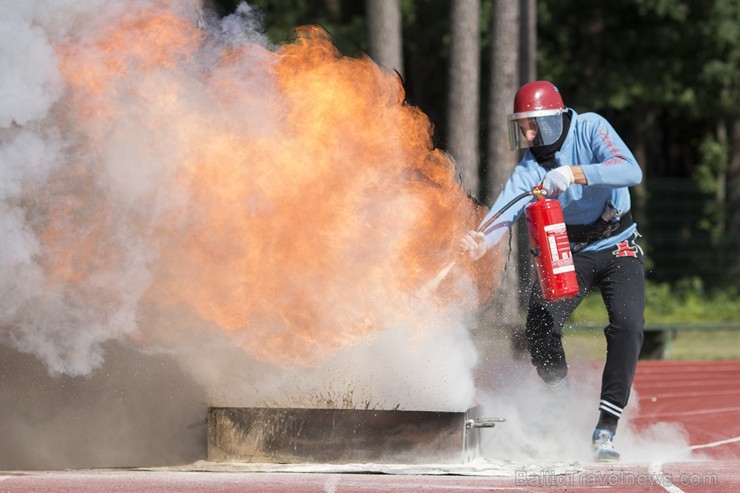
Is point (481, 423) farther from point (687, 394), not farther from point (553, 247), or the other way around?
Result: point (687, 394)

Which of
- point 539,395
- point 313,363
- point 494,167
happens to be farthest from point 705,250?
point 313,363

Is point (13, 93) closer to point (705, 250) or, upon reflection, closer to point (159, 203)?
point (159, 203)

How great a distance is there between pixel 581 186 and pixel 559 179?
0.56 metres

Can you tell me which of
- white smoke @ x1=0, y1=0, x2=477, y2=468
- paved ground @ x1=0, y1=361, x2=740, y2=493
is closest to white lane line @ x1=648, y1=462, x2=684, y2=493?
paved ground @ x1=0, y1=361, x2=740, y2=493

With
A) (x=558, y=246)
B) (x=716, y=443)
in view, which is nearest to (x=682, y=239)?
(x=716, y=443)

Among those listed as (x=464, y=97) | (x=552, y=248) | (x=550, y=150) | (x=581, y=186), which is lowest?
(x=552, y=248)

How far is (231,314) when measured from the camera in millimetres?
8664

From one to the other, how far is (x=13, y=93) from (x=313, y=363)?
2518mm

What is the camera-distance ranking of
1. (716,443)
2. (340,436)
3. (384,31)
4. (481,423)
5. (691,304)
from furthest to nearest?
(691,304) < (384,31) < (716,443) < (481,423) < (340,436)

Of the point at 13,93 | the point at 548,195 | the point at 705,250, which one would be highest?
the point at 13,93

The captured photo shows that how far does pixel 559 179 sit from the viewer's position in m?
8.48

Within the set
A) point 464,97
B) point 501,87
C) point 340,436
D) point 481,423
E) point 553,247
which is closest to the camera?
point 340,436

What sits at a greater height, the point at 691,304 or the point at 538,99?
the point at 538,99

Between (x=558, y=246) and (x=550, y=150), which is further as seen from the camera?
(x=550, y=150)
